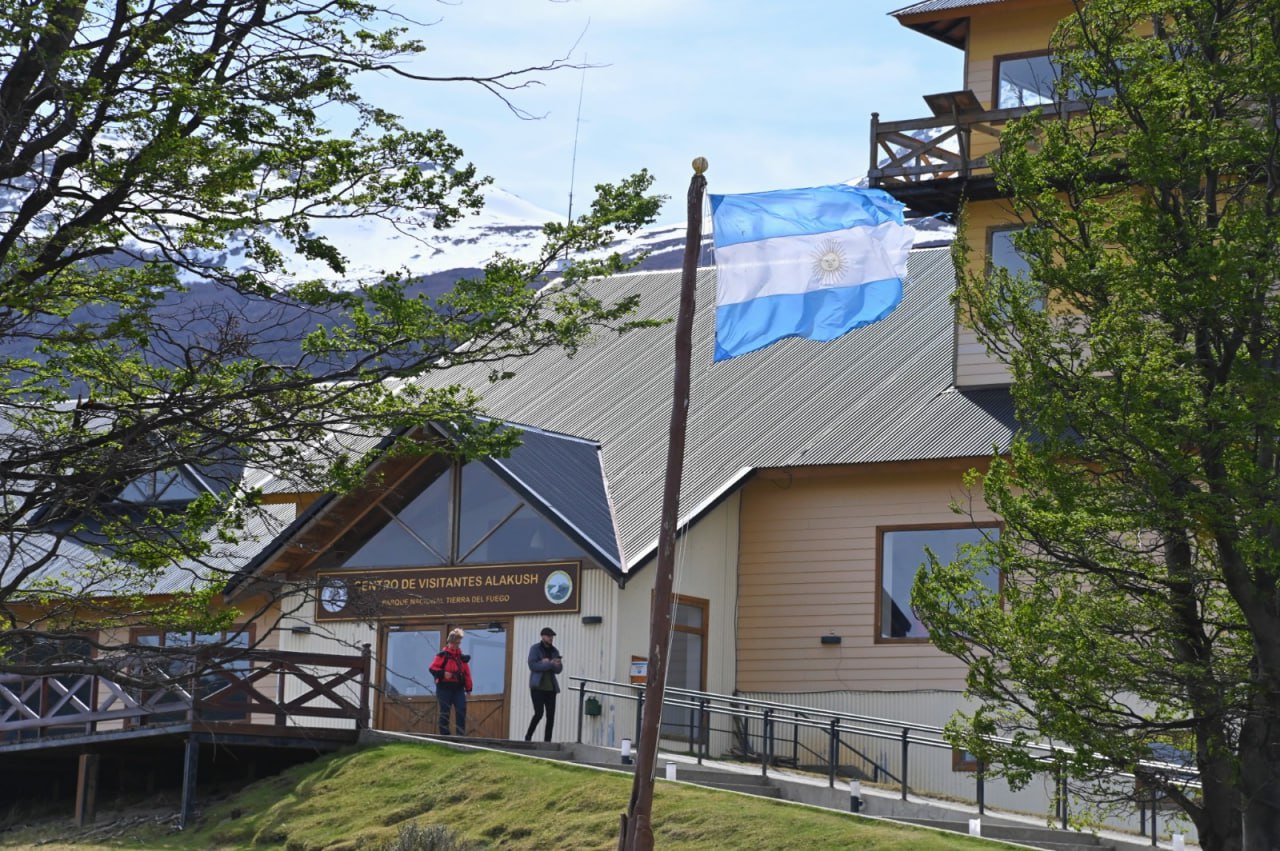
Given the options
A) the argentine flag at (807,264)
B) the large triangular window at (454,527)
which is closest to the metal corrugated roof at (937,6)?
the large triangular window at (454,527)

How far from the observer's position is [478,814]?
758 inches

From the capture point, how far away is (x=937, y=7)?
26922mm

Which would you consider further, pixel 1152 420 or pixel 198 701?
pixel 198 701

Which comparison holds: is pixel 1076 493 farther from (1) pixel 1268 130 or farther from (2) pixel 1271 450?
(1) pixel 1268 130

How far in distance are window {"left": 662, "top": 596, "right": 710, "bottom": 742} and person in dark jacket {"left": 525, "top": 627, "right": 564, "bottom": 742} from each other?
2289mm

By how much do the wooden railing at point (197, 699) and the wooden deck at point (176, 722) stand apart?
19 mm

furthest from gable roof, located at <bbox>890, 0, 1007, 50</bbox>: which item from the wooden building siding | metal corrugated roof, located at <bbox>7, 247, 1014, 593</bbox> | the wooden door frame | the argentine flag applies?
the argentine flag

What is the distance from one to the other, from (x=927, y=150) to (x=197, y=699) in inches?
496

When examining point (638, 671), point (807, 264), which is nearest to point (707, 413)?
point (638, 671)

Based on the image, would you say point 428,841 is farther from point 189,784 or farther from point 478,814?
point 189,784

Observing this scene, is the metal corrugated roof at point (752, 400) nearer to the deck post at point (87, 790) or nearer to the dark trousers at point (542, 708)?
the dark trousers at point (542, 708)

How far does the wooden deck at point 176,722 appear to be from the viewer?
22.4 m

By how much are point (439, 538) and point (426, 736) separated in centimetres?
428

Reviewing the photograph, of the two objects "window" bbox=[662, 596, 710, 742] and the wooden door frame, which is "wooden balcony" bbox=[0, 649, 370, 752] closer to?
the wooden door frame
